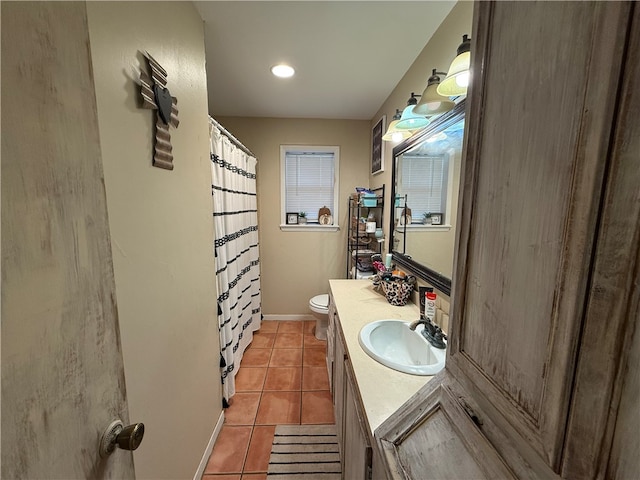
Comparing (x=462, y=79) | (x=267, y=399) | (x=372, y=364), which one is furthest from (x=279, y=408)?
(x=462, y=79)

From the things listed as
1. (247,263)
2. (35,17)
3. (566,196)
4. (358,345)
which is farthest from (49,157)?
(247,263)

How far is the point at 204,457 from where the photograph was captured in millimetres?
1469

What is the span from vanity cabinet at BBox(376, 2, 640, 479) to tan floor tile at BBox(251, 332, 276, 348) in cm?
249

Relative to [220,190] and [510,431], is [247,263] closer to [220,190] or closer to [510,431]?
[220,190]

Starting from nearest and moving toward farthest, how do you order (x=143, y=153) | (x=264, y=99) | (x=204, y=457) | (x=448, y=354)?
(x=448, y=354), (x=143, y=153), (x=204, y=457), (x=264, y=99)

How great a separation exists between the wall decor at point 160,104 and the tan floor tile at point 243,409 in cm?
172

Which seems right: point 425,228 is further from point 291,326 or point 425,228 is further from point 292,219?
point 291,326

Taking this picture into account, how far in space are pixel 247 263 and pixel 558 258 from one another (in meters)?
2.44

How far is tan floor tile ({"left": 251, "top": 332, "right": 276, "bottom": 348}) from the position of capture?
277cm

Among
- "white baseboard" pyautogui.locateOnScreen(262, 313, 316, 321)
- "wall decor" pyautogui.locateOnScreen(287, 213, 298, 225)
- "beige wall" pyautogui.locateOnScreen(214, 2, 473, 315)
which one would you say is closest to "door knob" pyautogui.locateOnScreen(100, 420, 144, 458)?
"beige wall" pyautogui.locateOnScreen(214, 2, 473, 315)

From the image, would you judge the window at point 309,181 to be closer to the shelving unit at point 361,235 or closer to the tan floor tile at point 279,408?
the shelving unit at point 361,235

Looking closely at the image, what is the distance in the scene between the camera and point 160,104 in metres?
0.98

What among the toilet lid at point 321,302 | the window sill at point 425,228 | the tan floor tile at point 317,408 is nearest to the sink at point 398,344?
the window sill at point 425,228

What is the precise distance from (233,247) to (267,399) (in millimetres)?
1200
